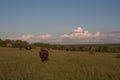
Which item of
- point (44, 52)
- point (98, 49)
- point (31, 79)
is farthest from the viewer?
point (98, 49)

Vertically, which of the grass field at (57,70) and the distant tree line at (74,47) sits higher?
the distant tree line at (74,47)

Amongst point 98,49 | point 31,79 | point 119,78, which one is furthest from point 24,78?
point 98,49

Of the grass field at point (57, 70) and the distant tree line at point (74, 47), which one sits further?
the distant tree line at point (74, 47)

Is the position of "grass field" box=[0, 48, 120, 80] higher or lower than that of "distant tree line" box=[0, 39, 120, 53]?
lower

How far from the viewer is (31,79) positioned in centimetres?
1216

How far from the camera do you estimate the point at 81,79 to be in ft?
41.0

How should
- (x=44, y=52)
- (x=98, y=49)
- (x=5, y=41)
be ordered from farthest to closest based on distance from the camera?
(x=5, y=41)
(x=98, y=49)
(x=44, y=52)

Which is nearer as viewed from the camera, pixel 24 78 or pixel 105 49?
pixel 24 78

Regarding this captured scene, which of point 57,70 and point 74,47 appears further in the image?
point 74,47

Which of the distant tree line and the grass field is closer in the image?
the grass field

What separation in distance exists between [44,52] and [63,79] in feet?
47.0

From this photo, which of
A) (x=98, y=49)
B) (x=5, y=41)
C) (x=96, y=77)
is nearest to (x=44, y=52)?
(x=96, y=77)

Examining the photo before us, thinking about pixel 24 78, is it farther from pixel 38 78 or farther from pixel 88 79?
pixel 88 79

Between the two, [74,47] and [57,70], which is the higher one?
[74,47]
